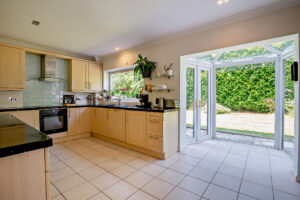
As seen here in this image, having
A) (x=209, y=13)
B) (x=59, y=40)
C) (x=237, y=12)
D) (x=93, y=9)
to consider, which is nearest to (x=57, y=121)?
(x=59, y=40)

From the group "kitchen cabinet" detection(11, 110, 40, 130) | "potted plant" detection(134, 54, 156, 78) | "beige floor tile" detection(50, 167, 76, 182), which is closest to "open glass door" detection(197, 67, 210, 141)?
"potted plant" detection(134, 54, 156, 78)

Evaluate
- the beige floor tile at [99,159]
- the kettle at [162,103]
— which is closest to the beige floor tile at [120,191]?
the beige floor tile at [99,159]

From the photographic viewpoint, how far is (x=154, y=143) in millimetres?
2736

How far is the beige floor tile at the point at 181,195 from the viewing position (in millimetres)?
A: 1646

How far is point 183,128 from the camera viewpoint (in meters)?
3.15

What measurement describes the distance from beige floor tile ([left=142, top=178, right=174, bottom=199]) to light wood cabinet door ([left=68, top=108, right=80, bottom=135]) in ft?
9.15

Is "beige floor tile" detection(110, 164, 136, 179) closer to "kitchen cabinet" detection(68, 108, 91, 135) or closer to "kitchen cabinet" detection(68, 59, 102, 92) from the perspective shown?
"kitchen cabinet" detection(68, 108, 91, 135)

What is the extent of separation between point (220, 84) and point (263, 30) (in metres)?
2.09

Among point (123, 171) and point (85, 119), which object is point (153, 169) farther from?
point (85, 119)

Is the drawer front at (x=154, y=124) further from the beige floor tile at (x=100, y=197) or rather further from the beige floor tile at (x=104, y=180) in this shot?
the beige floor tile at (x=100, y=197)

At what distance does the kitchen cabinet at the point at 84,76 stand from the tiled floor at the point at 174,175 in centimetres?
185

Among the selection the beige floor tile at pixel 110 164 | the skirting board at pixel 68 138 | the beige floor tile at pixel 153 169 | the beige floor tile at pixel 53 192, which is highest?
the skirting board at pixel 68 138

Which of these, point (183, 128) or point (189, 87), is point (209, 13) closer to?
point (189, 87)

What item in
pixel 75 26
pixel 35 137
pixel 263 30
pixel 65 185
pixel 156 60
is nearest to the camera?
pixel 35 137
